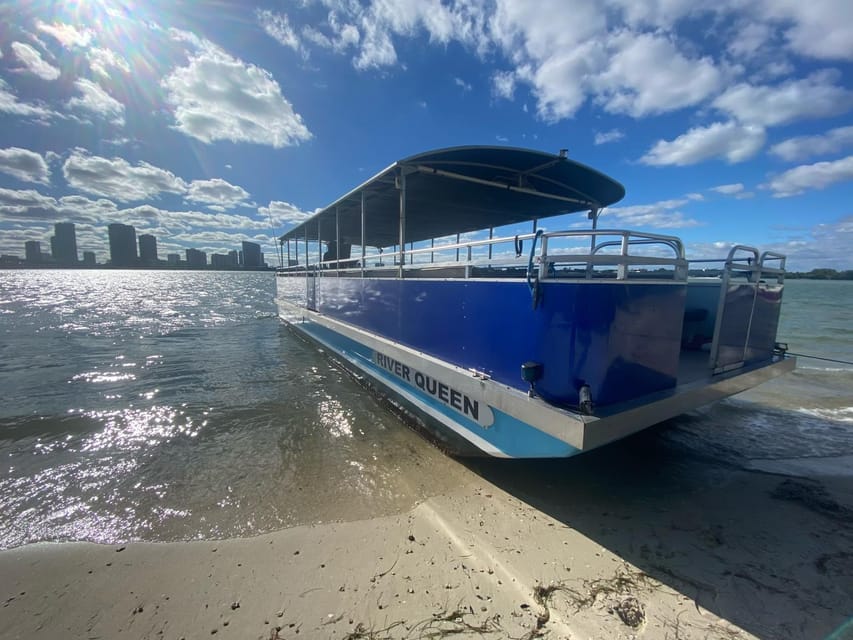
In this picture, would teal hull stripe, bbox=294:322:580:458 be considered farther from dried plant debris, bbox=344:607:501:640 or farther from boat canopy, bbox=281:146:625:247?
boat canopy, bbox=281:146:625:247

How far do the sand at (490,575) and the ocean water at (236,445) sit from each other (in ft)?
1.16

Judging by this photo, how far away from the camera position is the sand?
225 centimetres

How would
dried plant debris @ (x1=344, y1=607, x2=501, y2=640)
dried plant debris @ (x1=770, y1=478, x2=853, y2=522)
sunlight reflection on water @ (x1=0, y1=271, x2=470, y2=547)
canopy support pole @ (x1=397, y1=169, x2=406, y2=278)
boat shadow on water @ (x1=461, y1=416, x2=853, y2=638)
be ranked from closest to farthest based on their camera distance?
dried plant debris @ (x1=344, y1=607, x2=501, y2=640)
boat shadow on water @ (x1=461, y1=416, x2=853, y2=638)
dried plant debris @ (x1=770, y1=478, x2=853, y2=522)
sunlight reflection on water @ (x1=0, y1=271, x2=470, y2=547)
canopy support pole @ (x1=397, y1=169, x2=406, y2=278)

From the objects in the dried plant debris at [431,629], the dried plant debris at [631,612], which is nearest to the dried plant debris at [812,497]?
the dried plant debris at [631,612]

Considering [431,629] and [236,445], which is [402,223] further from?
[431,629]

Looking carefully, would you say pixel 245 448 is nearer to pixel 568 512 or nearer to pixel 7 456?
pixel 7 456

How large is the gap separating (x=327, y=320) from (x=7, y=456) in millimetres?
5135

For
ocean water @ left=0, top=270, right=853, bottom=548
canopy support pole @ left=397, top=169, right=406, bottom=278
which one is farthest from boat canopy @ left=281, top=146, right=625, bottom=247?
ocean water @ left=0, top=270, right=853, bottom=548

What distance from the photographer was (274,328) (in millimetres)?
15906

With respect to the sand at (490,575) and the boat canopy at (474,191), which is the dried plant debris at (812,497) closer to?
the sand at (490,575)

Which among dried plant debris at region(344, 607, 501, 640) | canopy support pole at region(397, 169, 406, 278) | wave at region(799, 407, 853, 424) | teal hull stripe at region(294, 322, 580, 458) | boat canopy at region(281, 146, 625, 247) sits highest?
boat canopy at region(281, 146, 625, 247)

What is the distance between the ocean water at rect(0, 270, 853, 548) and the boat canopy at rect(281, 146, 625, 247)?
9.33 feet

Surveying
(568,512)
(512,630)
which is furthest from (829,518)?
(512,630)

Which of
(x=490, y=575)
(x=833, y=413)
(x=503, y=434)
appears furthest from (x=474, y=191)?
(x=833, y=413)
